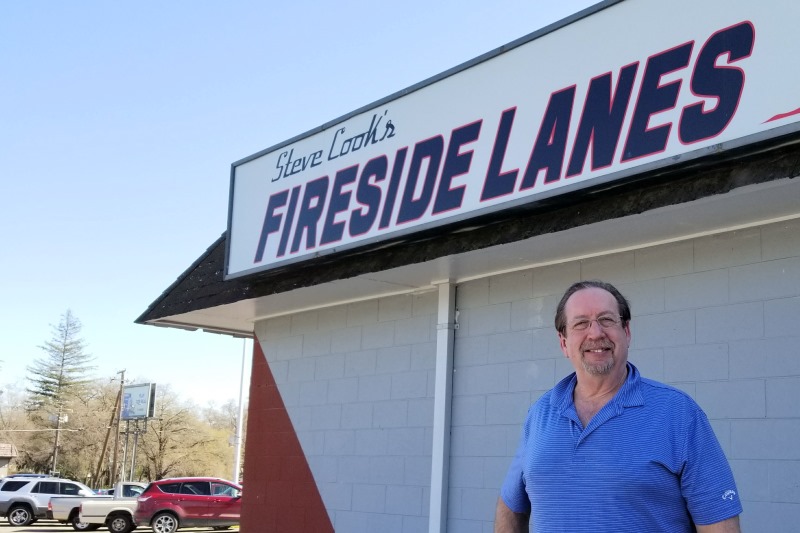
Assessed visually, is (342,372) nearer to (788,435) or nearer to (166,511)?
(788,435)

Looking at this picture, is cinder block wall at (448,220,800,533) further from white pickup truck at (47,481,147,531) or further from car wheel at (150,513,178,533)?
white pickup truck at (47,481,147,531)

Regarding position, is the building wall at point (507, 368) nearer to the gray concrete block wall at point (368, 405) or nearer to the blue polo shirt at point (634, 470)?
the gray concrete block wall at point (368, 405)

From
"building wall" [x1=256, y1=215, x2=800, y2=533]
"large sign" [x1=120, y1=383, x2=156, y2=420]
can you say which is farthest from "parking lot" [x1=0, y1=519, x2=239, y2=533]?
"building wall" [x1=256, y1=215, x2=800, y2=533]

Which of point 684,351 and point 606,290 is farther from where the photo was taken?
point 684,351

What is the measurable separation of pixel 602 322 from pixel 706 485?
556 mm

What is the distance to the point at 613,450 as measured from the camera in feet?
8.69

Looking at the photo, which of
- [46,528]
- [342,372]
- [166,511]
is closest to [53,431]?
[46,528]

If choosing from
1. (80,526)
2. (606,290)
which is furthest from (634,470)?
(80,526)

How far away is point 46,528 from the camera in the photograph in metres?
26.6

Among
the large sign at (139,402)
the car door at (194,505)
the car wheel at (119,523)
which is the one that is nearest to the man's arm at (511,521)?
the car door at (194,505)

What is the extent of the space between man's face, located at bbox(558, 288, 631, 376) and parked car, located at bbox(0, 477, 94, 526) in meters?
26.8

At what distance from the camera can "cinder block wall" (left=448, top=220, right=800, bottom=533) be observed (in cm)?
537

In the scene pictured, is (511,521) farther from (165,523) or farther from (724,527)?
(165,523)

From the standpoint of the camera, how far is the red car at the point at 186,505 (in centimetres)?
2214
